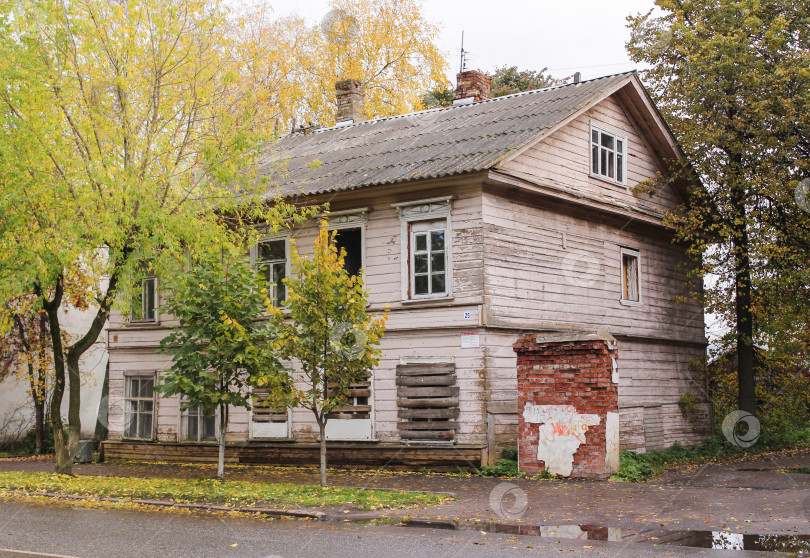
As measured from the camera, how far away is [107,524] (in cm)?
1112

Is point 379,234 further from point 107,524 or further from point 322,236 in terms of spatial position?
point 107,524

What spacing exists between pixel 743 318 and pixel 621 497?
10982mm

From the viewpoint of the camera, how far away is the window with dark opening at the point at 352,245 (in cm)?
2006

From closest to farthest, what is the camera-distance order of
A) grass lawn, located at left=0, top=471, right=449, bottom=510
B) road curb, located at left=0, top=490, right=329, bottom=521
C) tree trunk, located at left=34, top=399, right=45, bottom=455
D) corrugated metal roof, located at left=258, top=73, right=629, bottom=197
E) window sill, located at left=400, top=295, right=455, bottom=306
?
road curb, located at left=0, top=490, right=329, bottom=521 < grass lawn, located at left=0, top=471, right=449, bottom=510 < window sill, located at left=400, top=295, right=455, bottom=306 < corrugated metal roof, located at left=258, top=73, right=629, bottom=197 < tree trunk, located at left=34, top=399, right=45, bottom=455

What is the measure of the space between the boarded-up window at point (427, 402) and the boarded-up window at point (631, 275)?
651cm

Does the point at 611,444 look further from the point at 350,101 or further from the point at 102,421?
the point at 102,421

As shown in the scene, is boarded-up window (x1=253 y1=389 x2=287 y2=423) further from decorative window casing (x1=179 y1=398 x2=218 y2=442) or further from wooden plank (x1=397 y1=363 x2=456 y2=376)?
wooden plank (x1=397 y1=363 x2=456 y2=376)

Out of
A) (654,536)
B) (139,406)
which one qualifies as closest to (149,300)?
(139,406)

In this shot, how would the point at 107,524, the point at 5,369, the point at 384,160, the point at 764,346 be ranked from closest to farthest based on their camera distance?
the point at 107,524
the point at 384,160
the point at 764,346
the point at 5,369

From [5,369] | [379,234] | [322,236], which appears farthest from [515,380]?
[5,369]

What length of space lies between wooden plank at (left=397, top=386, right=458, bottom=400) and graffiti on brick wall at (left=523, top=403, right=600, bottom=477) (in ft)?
6.73

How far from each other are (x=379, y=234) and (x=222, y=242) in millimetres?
3632

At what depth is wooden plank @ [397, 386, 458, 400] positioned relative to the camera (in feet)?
56.7

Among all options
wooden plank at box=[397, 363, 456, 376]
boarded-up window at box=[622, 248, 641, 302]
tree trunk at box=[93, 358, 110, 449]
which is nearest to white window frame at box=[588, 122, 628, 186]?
boarded-up window at box=[622, 248, 641, 302]
